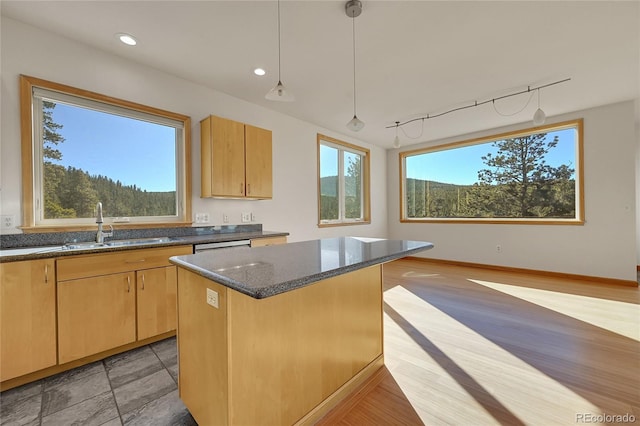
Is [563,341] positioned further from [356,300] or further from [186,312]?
[186,312]

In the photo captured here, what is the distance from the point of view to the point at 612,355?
2117 millimetres

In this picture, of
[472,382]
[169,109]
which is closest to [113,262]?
[169,109]

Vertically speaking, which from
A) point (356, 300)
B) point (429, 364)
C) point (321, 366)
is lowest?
point (429, 364)

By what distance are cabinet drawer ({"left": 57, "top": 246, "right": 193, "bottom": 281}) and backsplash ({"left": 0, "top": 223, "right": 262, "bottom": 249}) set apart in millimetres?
497

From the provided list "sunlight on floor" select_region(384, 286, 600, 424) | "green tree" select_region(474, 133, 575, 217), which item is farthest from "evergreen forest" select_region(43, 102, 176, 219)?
"green tree" select_region(474, 133, 575, 217)

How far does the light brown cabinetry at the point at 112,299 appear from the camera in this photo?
194 centimetres

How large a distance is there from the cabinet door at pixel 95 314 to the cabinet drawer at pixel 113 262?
0.05 m

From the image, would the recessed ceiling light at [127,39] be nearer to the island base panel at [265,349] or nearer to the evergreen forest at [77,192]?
the evergreen forest at [77,192]

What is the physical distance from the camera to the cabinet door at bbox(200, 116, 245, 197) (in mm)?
2982

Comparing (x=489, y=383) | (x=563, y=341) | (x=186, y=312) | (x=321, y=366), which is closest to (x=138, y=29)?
(x=186, y=312)

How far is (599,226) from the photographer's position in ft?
13.5

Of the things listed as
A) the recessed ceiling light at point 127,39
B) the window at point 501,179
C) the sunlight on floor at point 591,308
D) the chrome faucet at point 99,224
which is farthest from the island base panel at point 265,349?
the window at point 501,179

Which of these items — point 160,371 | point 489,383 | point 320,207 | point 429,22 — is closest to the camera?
point 489,383

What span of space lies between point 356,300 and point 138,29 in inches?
109
